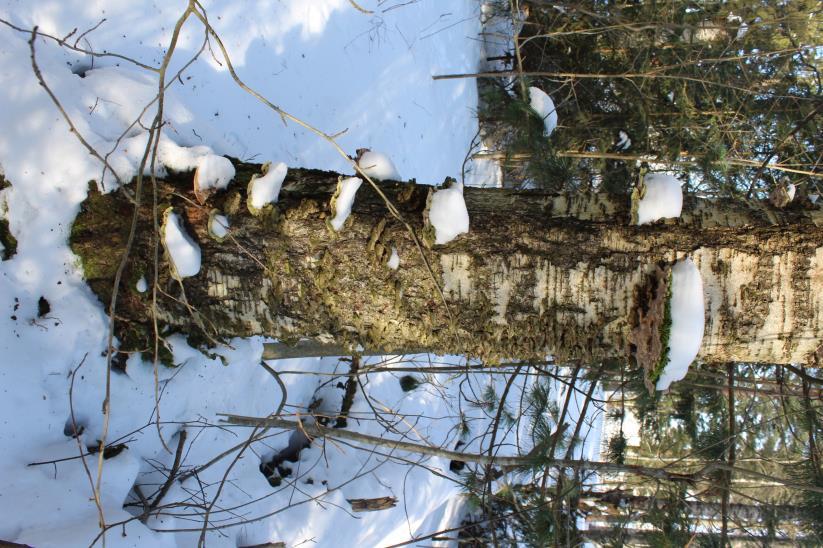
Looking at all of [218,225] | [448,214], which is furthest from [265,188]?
[448,214]

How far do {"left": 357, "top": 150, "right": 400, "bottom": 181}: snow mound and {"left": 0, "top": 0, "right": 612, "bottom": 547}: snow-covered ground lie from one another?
1.47ft

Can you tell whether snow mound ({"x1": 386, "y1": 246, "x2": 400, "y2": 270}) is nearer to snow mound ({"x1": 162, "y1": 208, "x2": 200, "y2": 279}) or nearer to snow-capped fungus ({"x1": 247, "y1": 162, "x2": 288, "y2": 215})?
snow-capped fungus ({"x1": 247, "y1": 162, "x2": 288, "y2": 215})

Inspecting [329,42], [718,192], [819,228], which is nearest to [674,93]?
[718,192]

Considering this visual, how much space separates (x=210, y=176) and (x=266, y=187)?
0.22m

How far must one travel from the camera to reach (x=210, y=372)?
2.21m

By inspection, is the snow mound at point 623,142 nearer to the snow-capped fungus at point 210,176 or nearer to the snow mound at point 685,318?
the snow mound at point 685,318

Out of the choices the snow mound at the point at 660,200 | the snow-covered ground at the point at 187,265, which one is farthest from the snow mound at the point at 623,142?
the snow mound at the point at 660,200

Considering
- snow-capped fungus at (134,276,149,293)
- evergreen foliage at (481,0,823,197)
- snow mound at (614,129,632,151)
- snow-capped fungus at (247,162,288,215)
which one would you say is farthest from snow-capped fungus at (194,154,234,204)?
snow mound at (614,129,632,151)

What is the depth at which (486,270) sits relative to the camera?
139 cm

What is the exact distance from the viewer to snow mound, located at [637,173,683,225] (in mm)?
1279

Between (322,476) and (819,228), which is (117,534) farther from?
(819,228)

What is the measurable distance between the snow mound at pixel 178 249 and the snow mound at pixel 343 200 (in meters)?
0.42

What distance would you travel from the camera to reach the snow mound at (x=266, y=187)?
1442mm

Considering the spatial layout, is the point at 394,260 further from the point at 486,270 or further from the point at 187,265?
the point at 187,265
